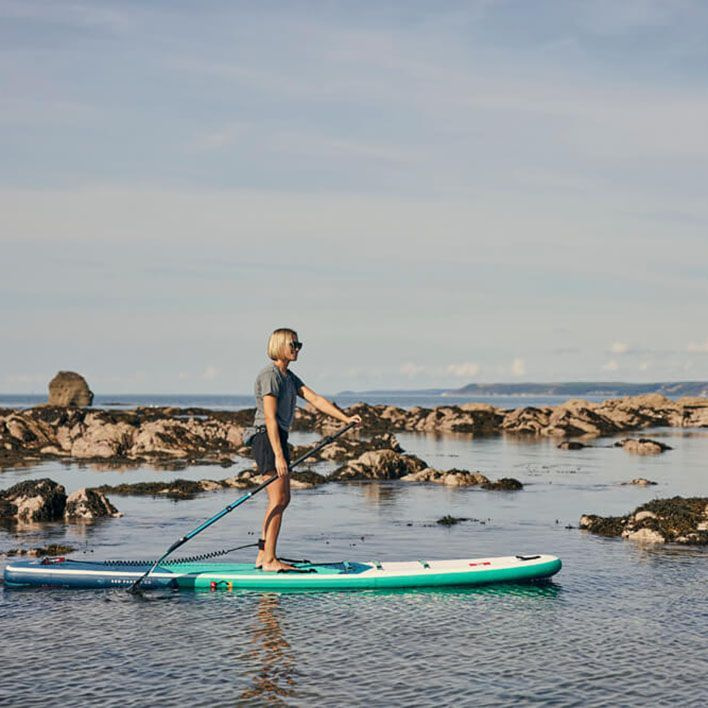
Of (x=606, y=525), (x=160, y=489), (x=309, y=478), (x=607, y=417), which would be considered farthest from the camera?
(x=607, y=417)

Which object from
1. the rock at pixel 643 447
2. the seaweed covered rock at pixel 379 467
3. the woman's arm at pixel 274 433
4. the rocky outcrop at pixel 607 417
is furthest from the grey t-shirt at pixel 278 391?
the rocky outcrop at pixel 607 417

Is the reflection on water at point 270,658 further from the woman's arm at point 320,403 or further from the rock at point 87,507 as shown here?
the rock at point 87,507

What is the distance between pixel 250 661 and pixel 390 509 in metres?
17.5

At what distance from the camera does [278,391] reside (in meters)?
17.0

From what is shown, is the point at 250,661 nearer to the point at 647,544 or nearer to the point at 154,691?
the point at 154,691

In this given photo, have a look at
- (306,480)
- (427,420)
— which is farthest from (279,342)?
(427,420)

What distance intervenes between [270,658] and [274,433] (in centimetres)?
484

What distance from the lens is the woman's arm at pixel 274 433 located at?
16.6 meters

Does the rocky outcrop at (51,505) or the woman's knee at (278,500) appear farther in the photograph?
the rocky outcrop at (51,505)

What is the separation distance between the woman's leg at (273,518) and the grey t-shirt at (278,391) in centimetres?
94

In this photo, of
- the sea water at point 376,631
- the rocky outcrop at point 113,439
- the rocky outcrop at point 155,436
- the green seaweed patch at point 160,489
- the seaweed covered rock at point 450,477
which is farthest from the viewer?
the rocky outcrop at point 113,439

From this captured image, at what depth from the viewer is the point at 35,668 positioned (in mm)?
12141

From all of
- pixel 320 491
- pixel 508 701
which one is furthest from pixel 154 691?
pixel 320 491

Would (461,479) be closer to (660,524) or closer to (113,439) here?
(660,524)
